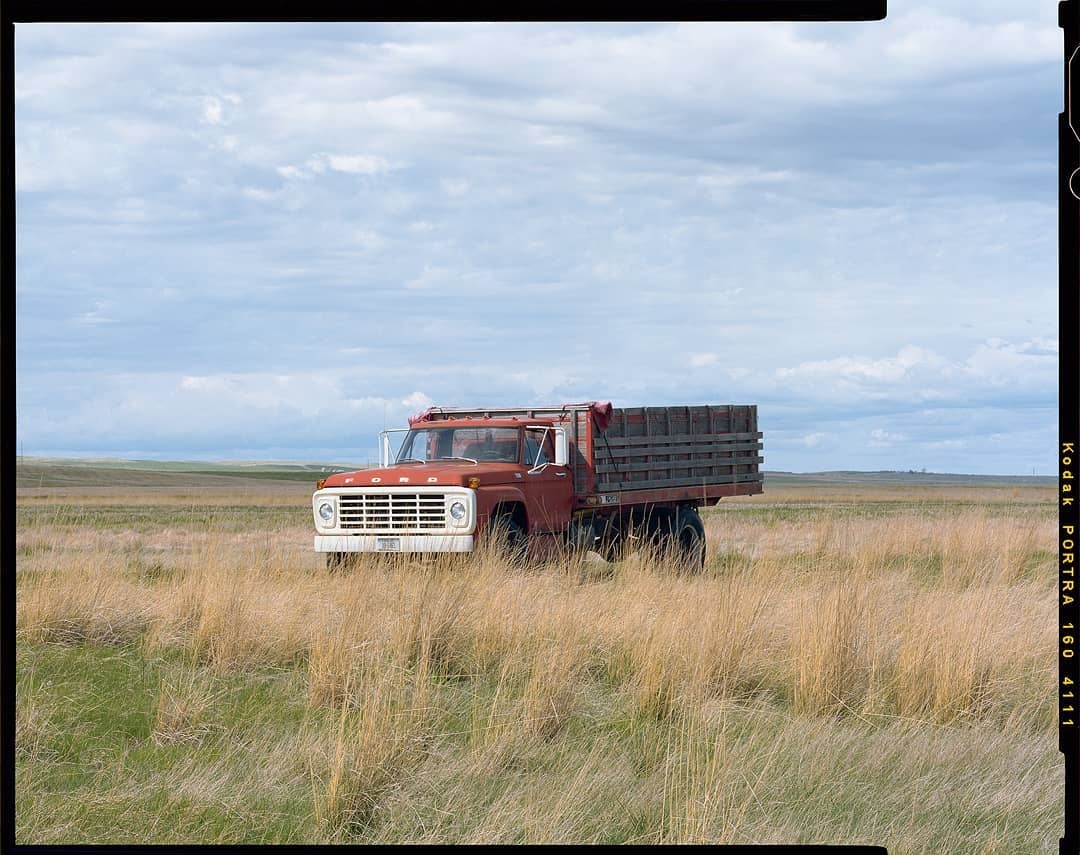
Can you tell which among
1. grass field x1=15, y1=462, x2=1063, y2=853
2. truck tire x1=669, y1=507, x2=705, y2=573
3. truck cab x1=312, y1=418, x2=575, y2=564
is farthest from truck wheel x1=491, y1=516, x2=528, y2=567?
truck tire x1=669, y1=507, x2=705, y2=573

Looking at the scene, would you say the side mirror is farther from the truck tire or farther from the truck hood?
the truck tire

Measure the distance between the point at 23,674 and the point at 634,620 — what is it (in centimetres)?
495

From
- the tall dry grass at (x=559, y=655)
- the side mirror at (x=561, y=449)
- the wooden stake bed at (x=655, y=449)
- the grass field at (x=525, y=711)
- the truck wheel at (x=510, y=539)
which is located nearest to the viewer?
the grass field at (x=525, y=711)

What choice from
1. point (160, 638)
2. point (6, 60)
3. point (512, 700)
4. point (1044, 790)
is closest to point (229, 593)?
point (160, 638)

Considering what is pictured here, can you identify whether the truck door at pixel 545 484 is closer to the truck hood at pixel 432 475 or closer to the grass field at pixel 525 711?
the truck hood at pixel 432 475

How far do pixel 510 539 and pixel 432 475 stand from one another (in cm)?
144

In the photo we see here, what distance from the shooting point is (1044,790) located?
18.5 feet

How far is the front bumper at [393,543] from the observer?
1309cm

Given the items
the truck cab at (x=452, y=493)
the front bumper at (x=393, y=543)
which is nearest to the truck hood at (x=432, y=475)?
the truck cab at (x=452, y=493)

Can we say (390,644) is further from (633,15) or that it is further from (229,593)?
(633,15)

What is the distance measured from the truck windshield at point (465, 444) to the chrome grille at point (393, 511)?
1.54 meters

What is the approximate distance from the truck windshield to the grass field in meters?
3.49

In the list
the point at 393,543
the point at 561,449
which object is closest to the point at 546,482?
the point at 561,449

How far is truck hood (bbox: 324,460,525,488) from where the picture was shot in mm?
13508
